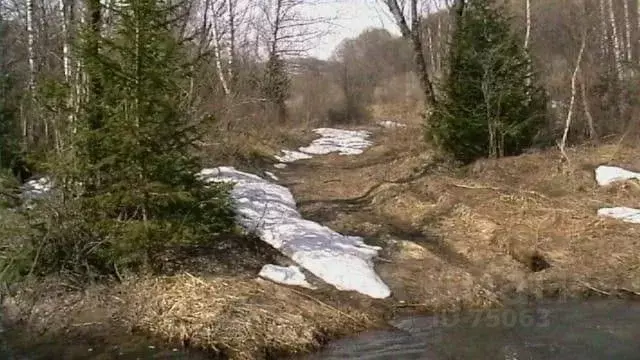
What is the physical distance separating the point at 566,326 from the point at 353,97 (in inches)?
1318

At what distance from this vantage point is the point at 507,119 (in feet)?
56.2

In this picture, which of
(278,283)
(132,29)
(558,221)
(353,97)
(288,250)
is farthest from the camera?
(353,97)

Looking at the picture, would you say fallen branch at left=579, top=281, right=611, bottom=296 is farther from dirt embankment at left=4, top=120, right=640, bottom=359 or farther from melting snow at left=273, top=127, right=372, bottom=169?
melting snow at left=273, top=127, right=372, bottom=169

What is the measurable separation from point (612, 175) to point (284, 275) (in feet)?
27.3

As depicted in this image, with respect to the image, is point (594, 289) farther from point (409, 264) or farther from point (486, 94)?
point (486, 94)

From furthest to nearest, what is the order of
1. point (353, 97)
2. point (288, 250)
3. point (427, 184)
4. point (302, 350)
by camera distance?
point (353, 97), point (427, 184), point (288, 250), point (302, 350)

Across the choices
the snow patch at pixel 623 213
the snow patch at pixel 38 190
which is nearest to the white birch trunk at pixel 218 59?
the snow patch at pixel 38 190

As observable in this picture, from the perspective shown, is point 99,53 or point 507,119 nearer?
point 99,53

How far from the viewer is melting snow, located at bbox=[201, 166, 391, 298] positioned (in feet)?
33.7

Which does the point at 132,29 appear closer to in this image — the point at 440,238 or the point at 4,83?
the point at 440,238

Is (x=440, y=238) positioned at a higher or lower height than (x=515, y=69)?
lower

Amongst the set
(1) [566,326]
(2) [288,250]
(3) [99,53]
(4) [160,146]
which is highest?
(3) [99,53]

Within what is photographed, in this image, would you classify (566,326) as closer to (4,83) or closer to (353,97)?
(4,83)

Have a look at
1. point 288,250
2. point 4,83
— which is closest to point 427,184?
point 288,250
